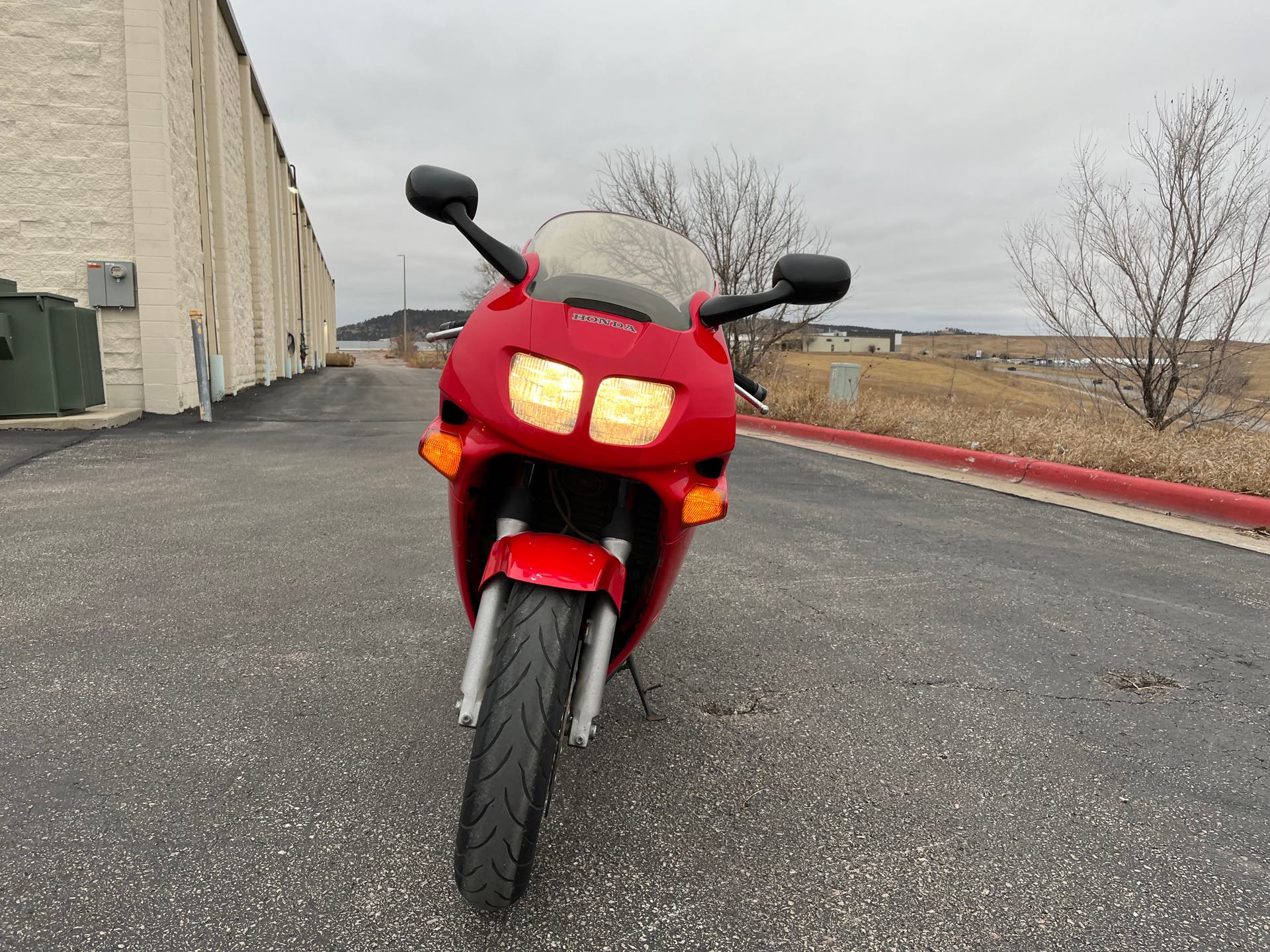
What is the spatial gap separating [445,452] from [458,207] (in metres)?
0.68

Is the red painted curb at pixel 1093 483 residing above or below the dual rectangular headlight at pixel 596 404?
below

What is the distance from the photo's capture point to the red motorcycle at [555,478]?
1.55 metres

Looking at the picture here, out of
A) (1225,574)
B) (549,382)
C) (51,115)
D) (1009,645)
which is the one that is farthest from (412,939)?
(51,115)

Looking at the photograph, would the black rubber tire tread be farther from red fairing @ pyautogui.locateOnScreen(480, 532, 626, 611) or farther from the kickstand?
the kickstand

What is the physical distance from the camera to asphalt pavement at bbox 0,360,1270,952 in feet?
5.42

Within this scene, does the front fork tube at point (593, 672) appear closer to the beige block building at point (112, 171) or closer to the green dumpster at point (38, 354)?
the green dumpster at point (38, 354)

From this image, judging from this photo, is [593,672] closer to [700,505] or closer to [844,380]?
[700,505]

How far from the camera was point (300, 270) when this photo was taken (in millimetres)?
35469

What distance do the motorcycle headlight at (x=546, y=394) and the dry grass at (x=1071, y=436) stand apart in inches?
274

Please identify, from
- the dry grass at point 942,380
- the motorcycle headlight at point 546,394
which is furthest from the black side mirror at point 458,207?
the dry grass at point 942,380

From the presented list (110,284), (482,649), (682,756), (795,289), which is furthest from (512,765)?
(110,284)

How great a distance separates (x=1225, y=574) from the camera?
14.8 feet

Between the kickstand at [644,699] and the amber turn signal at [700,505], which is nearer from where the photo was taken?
the amber turn signal at [700,505]

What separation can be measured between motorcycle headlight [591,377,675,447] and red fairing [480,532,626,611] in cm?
30
